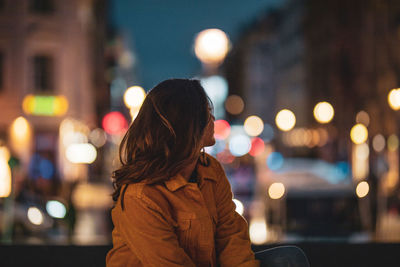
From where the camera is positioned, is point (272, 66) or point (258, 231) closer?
point (258, 231)

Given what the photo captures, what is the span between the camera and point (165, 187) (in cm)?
284

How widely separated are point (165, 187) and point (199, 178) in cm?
25

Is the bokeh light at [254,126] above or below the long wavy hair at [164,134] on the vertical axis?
above

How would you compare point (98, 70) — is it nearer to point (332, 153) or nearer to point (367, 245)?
point (332, 153)

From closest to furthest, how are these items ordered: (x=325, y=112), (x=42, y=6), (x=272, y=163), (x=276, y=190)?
(x=276, y=190), (x=325, y=112), (x=272, y=163), (x=42, y=6)

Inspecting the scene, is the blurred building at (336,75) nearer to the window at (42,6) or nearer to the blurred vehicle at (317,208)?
the blurred vehicle at (317,208)

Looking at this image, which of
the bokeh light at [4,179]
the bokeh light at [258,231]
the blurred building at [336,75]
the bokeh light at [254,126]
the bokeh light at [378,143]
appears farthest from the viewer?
the bokeh light at [254,126]

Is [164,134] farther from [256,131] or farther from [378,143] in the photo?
[256,131]

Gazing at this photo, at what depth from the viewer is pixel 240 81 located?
103 m

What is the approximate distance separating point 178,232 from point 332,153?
156ft

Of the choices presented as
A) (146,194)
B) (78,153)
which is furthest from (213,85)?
(78,153)

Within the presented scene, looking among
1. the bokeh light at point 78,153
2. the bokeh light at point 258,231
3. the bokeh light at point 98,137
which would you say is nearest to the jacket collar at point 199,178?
the bokeh light at point 258,231

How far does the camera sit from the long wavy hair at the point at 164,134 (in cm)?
281

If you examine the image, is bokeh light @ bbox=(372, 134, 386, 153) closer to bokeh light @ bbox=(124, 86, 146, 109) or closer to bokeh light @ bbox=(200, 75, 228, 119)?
bokeh light @ bbox=(200, 75, 228, 119)
